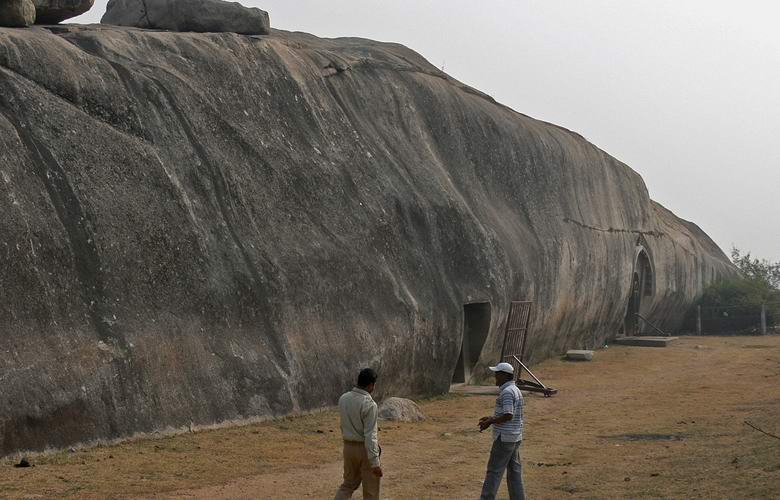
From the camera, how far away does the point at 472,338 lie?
18969 millimetres

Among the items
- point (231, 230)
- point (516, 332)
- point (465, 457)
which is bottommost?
point (465, 457)

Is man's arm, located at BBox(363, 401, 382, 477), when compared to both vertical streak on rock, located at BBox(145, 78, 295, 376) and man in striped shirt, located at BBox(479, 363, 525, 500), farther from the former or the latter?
vertical streak on rock, located at BBox(145, 78, 295, 376)

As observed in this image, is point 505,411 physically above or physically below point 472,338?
below

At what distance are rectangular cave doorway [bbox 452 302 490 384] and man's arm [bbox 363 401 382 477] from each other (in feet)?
36.5

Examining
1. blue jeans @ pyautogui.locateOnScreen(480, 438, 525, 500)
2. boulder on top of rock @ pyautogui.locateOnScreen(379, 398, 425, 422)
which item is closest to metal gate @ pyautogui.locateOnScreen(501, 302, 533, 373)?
boulder on top of rock @ pyautogui.locateOnScreen(379, 398, 425, 422)

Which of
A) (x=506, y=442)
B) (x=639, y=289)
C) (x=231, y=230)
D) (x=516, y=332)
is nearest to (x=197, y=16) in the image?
(x=231, y=230)

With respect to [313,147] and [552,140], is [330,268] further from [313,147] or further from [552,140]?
[552,140]

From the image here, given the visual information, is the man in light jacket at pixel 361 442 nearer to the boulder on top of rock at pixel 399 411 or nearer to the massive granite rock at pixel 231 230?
the massive granite rock at pixel 231 230

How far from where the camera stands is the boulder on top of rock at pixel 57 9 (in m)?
15.3

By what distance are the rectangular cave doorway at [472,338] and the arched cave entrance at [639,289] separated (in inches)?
593

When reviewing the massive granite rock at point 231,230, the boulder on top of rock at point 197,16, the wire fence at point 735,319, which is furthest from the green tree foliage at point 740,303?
the boulder on top of rock at point 197,16

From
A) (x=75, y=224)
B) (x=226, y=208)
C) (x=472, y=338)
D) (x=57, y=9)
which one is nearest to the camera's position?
(x=75, y=224)

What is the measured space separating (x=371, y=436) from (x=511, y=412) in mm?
1188

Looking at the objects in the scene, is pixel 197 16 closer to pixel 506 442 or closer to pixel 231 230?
pixel 231 230
